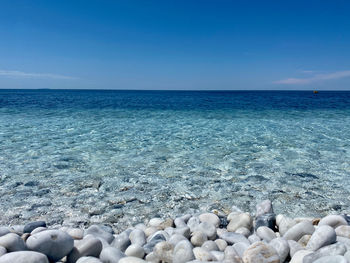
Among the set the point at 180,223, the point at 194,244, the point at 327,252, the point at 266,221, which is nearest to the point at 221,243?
the point at 194,244

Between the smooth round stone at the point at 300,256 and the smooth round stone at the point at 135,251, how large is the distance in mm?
1378

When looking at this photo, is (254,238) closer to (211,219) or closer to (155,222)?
(211,219)

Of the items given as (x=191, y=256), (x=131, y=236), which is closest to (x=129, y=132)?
(x=131, y=236)

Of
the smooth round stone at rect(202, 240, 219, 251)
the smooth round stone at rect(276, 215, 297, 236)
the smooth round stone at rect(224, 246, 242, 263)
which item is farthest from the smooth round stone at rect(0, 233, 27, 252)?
the smooth round stone at rect(276, 215, 297, 236)

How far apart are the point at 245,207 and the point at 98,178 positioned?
9.42 feet

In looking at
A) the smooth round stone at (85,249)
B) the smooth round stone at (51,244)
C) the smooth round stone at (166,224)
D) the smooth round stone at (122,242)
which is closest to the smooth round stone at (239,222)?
the smooth round stone at (166,224)

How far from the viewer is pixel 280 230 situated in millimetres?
3088

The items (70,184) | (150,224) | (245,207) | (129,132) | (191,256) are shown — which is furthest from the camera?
(129,132)

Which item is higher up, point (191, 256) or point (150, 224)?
point (191, 256)

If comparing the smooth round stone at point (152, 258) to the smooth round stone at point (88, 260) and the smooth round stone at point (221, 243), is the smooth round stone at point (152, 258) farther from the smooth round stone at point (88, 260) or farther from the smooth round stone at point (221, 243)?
the smooth round stone at point (221, 243)

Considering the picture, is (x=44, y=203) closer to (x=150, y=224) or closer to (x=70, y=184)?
(x=70, y=184)

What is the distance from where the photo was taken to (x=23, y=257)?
1956mm

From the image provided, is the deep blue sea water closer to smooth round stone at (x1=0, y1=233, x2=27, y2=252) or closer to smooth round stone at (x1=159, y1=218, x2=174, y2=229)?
smooth round stone at (x1=159, y1=218, x2=174, y2=229)

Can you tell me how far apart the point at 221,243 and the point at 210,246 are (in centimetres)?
18
